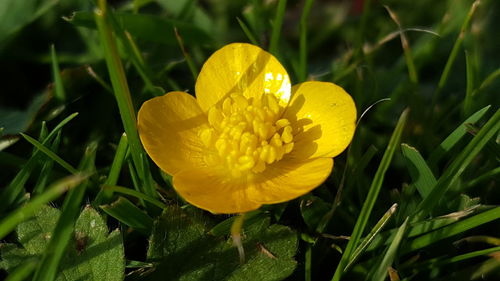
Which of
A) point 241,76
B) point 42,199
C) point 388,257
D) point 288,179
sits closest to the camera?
point 42,199

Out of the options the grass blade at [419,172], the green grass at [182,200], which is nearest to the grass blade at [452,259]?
the green grass at [182,200]

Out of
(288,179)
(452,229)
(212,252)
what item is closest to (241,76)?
(288,179)

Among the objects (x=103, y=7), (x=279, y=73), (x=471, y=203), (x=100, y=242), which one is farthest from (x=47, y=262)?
(x=471, y=203)

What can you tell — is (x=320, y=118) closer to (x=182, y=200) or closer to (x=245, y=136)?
(x=245, y=136)

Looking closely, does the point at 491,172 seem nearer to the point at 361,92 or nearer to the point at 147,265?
the point at 361,92

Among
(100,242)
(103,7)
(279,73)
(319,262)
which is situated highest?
(103,7)

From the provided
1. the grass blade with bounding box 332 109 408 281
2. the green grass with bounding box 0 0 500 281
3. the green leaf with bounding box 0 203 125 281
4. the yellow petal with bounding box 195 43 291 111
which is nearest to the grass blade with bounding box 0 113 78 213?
the green grass with bounding box 0 0 500 281

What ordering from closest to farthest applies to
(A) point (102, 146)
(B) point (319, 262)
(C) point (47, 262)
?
(C) point (47, 262)
(B) point (319, 262)
(A) point (102, 146)
